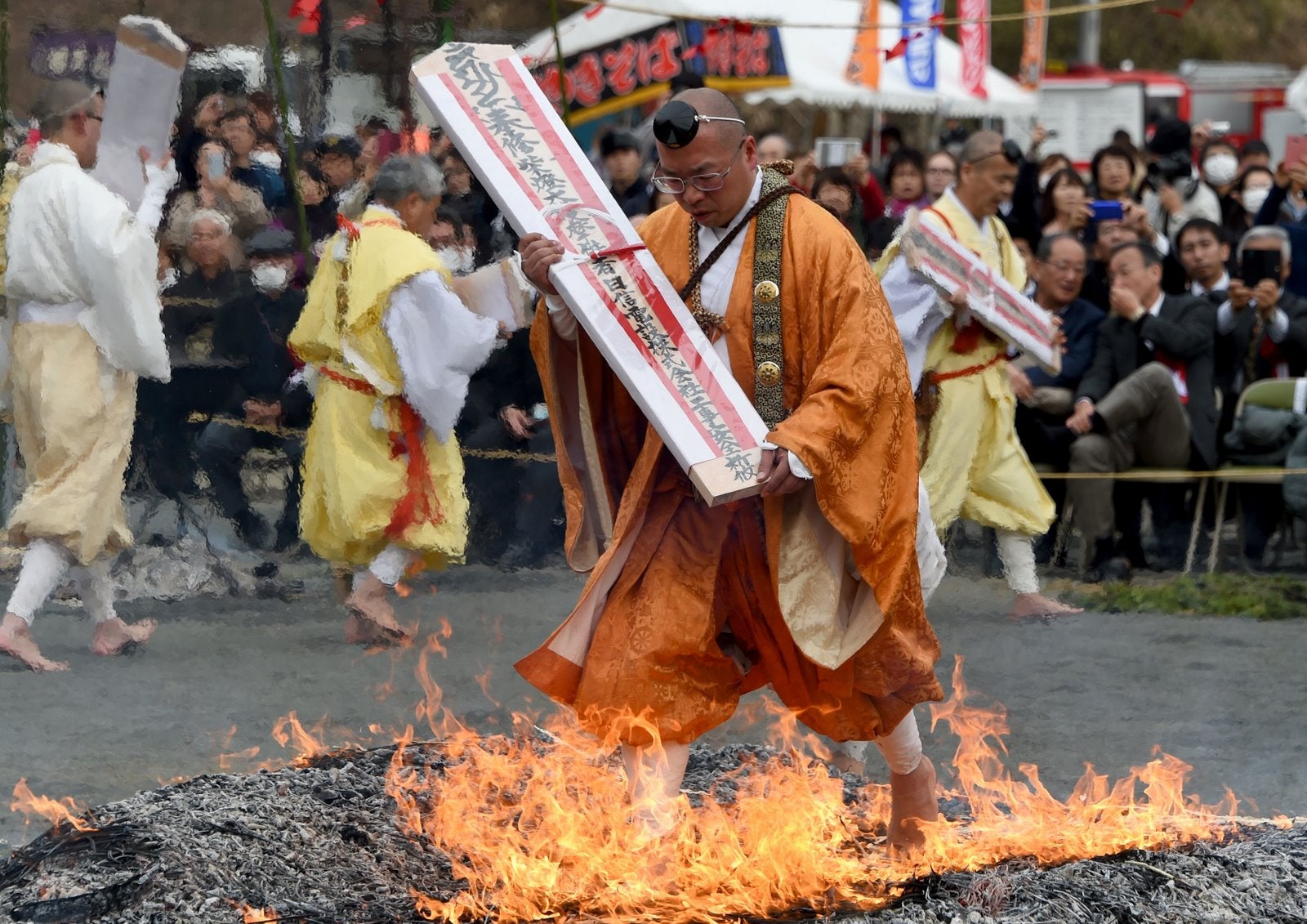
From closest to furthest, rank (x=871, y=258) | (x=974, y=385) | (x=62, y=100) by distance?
(x=62, y=100) < (x=974, y=385) < (x=871, y=258)

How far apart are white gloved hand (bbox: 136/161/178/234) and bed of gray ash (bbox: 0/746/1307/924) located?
1957mm

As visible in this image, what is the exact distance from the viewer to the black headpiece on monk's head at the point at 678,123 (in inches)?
151

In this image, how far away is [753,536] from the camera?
404 cm

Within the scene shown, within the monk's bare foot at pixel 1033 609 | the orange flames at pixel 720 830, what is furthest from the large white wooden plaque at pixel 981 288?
the orange flames at pixel 720 830

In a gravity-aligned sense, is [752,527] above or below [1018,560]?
above

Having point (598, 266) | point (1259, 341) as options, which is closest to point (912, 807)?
point (598, 266)

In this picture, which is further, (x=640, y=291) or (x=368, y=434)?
(x=368, y=434)

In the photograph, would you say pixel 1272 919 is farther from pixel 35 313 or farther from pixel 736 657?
pixel 35 313

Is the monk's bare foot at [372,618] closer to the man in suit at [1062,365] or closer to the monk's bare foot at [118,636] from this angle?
the monk's bare foot at [118,636]

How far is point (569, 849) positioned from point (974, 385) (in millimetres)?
3448

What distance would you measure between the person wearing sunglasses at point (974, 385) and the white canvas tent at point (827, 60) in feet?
21.1

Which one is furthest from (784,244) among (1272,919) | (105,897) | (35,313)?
(35,313)

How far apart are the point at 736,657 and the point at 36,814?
196cm

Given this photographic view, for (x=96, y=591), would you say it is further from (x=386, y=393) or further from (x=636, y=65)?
(x=636, y=65)
